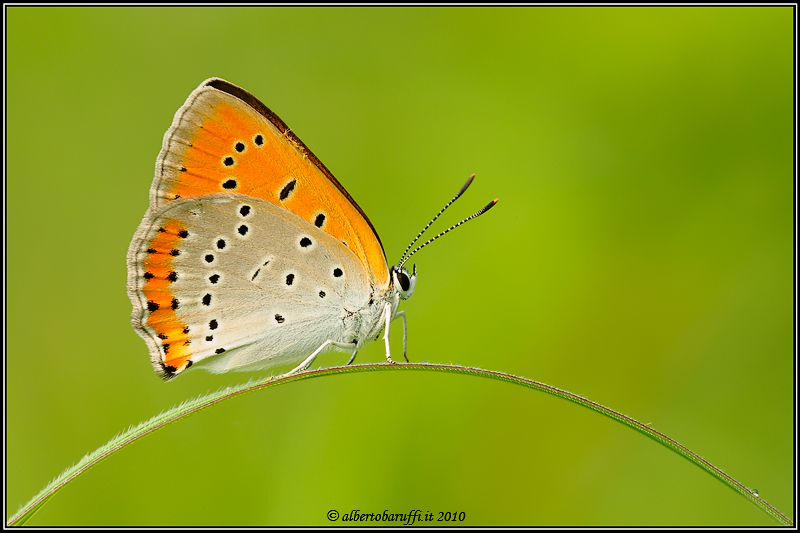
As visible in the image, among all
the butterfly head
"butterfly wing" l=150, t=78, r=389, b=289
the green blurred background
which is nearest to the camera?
"butterfly wing" l=150, t=78, r=389, b=289

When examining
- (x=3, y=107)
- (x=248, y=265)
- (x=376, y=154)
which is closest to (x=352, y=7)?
(x=376, y=154)

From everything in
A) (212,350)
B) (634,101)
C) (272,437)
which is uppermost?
(634,101)

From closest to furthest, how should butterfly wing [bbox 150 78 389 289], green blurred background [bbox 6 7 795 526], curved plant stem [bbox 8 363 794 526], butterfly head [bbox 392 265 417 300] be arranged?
curved plant stem [bbox 8 363 794 526] → butterfly wing [bbox 150 78 389 289] → butterfly head [bbox 392 265 417 300] → green blurred background [bbox 6 7 795 526]

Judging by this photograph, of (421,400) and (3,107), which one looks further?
(3,107)

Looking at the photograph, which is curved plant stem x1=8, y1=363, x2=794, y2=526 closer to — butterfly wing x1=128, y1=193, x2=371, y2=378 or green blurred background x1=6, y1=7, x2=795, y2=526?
butterfly wing x1=128, y1=193, x2=371, y2=378

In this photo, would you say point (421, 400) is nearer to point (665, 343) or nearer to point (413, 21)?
point (665, 343)

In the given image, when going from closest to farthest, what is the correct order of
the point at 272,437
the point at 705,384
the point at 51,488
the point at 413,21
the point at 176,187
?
1. the point at 51,488
2. the point at 176,187
3. the point at 272,437
4. the point at 705,384
5. the point at 413,21

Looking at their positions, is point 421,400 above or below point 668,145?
below

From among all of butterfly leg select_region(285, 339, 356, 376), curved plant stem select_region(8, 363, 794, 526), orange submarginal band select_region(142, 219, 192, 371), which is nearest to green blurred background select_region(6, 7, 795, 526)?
butterfly leg select_region(285, 339, 356, 376)
